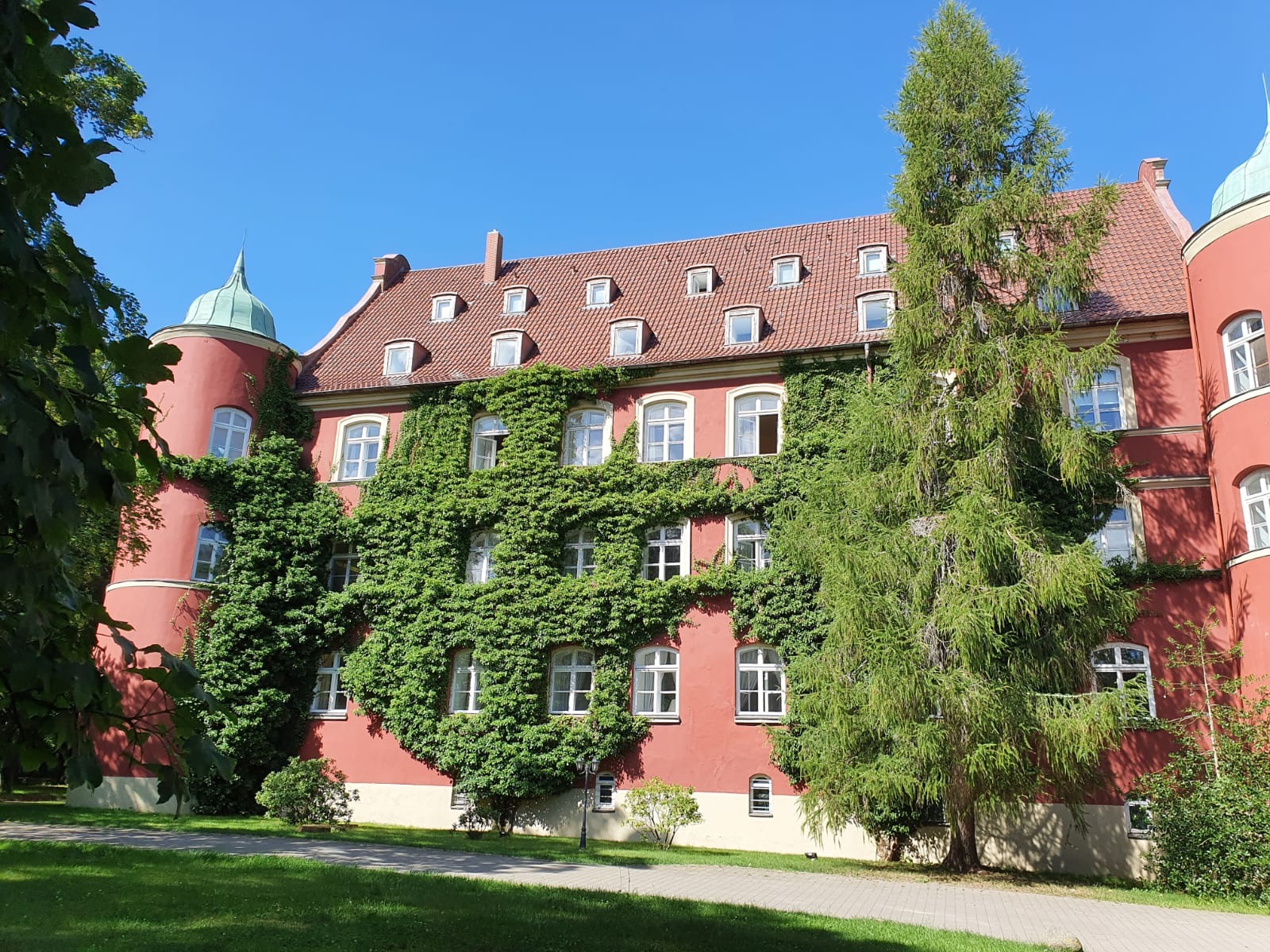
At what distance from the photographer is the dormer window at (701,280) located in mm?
25797

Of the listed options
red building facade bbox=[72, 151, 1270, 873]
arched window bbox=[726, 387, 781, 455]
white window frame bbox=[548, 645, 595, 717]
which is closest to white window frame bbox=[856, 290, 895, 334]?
red building facade bbox=[72, 151, 1270, 873]

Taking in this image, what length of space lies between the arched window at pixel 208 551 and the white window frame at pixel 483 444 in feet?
19.4

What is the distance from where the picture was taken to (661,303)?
84.7ft

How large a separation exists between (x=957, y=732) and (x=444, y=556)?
11892mm

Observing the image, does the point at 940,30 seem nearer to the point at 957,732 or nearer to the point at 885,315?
the point at 885,315

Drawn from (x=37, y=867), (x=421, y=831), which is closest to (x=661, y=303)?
(x=421, y=831)

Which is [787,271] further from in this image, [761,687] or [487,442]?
[761,687]

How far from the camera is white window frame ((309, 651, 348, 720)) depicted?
22.9 m

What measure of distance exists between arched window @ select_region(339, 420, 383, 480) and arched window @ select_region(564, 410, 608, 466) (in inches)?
186

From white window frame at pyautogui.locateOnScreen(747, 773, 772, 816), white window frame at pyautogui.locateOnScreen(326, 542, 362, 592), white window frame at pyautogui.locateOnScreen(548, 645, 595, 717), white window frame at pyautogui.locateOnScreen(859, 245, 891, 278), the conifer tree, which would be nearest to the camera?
the conifer tree

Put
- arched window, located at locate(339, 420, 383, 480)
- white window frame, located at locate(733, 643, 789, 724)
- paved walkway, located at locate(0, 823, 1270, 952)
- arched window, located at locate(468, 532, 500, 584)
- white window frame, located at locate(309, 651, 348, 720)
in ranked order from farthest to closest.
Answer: arched window, located at locate(339, 420, 383, 480)
arched window, located at locate(468, 532, 500, 584)
white window frame, located at locate(309, 651, 348, 720)
white window frame, located at locate(733, 643, 789, 724)
paved walkway, located at locate(0, 823, 1270, 952)

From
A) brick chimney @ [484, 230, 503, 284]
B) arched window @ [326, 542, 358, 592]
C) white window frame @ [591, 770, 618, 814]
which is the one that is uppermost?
brick chimney @ [484, 230, 503, 284]

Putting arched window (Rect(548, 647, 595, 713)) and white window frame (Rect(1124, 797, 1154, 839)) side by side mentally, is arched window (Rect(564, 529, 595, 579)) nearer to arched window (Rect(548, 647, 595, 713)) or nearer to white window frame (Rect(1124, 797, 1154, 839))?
arched window (Rect(548, 647, 595, 713))

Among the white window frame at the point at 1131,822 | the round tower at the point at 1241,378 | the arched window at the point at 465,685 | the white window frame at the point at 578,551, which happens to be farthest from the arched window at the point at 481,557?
the round tower at the point at 1241,378
